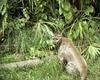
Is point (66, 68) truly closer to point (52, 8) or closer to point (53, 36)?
point (53, 36)

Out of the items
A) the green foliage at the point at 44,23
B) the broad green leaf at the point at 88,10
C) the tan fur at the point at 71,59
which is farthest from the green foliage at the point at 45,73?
the broad green leaf at the point at 88,10

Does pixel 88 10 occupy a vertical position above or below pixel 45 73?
above

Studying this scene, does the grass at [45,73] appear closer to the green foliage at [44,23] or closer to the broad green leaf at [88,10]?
the green foliage at [44,23]

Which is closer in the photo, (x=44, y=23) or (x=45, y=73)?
(x=45, y=73)

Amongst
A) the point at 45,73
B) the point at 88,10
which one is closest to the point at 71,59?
the point at 45,73

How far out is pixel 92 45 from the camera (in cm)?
764

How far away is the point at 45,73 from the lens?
22.9ft

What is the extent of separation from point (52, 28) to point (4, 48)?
123 cm

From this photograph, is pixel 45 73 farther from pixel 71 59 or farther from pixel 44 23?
pixel 44 23

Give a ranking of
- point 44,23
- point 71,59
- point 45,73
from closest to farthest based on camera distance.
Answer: point 71,59, point 45,73, point 44,23

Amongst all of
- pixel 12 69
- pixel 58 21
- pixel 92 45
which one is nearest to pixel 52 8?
pixel 58 21

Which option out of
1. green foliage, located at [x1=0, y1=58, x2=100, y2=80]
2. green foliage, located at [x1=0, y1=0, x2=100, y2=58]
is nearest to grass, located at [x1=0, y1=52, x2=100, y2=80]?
green foliage, located at [x1=0, y1=58, x2=100, y2=80]

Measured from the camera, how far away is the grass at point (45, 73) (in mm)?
6801

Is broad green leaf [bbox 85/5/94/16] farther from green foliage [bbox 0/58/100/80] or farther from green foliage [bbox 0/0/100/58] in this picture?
green foliage [bbox 0/58/100/80]
